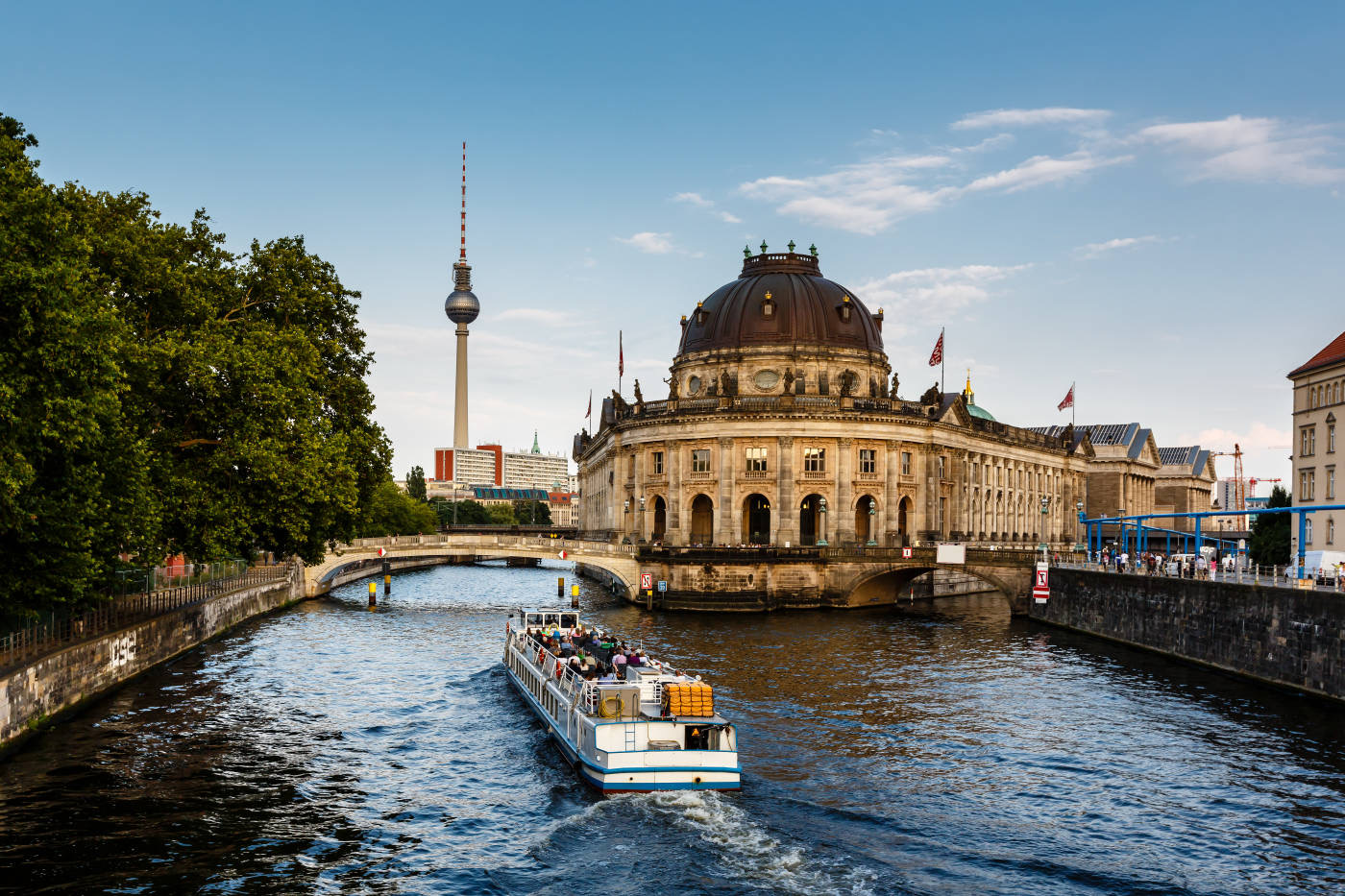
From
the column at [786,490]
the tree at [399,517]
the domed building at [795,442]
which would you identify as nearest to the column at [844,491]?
the domed building at [795,442]

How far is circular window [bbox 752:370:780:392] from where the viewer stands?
112 metres

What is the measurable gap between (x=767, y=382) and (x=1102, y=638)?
48.7 meters

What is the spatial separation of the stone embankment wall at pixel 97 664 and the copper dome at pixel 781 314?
59545mm

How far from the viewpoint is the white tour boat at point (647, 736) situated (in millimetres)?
33438

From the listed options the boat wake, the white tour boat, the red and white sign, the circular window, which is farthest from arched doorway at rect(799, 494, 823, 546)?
the boat wake

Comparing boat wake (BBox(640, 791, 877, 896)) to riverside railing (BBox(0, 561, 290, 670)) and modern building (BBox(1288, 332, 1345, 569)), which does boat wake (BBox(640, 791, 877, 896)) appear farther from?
modern building (BBox(1288, 332, 1345, 569))

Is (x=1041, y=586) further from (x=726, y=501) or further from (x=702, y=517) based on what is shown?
(x=702, y=517)

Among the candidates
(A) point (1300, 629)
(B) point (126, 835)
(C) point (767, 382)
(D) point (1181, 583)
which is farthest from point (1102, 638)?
(B) point (126, 835)

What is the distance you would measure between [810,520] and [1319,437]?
146ft

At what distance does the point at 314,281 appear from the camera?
64.4 metres

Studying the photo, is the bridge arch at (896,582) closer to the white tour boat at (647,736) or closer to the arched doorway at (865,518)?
the arched doorway at (865,518)

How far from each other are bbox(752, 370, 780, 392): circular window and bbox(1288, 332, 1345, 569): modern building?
46.3m

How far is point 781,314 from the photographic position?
4491 inches

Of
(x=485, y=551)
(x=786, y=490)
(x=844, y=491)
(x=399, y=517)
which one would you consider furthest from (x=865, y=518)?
(x=399, y=517)
